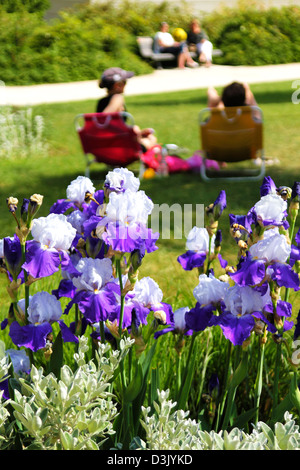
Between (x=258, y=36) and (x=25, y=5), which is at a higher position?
(x=25, y=5)

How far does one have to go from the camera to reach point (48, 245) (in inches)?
67.1

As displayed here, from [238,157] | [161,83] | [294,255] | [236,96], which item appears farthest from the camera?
[161,83]

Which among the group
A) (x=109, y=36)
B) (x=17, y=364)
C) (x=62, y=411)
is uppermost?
(x=62, y=411)

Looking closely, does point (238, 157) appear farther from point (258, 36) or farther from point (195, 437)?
point (258, 36)

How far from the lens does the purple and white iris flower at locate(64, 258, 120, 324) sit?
1.68 m

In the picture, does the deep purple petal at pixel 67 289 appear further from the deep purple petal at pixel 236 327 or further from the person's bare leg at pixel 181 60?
the person's bare leg at pixel 181 60

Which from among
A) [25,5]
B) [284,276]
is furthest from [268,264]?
[25,5]

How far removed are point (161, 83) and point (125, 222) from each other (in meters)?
13.7

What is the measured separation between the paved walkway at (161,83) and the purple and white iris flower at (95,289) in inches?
378

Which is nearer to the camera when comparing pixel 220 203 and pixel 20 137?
pixel 220 203

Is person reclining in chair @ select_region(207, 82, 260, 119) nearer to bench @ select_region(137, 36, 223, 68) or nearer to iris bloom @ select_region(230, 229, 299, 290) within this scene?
iris bloom @ select_region(230, 229, 299, 290)

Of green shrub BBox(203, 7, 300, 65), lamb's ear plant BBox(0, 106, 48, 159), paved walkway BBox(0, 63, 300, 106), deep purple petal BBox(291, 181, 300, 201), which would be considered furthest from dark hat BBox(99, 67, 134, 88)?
green shrub BBox(203, 7, 300, 65)
